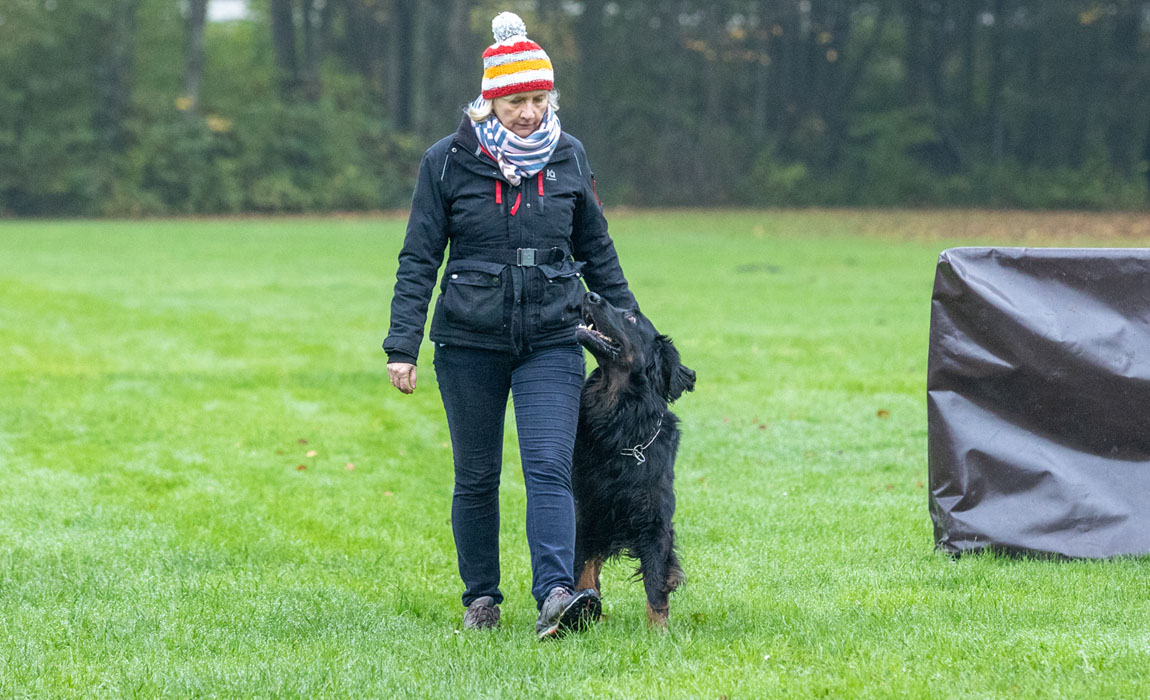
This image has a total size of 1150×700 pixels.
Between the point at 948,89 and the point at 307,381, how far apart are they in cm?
4304

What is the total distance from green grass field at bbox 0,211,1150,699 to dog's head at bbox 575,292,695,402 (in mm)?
900

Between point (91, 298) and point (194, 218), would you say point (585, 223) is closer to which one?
point (91, 298)

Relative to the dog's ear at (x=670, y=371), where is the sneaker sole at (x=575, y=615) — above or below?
below

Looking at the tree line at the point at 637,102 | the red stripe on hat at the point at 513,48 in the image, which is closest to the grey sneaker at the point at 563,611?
the red stripe on hat at the point at 513,48

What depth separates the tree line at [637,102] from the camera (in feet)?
139

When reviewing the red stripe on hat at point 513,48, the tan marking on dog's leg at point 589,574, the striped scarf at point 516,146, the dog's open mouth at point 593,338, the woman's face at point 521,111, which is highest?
the red stripe on hat at point 513,48

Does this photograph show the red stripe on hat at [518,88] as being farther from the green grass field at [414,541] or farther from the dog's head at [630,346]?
the green grass field at [414,541]

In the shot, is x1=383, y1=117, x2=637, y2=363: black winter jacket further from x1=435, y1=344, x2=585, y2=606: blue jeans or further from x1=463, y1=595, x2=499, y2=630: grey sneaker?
x1=463, y1=595, x2=499, y2=630: grey sneaker

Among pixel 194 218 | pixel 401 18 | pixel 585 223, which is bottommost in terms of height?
pixel 194 218

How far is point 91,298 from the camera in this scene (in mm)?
17688

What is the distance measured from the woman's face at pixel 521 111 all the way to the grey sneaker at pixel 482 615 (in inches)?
68.5

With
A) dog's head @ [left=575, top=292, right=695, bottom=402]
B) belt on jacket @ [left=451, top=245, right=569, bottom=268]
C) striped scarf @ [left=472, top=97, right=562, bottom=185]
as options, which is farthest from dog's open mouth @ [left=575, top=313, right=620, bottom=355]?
striped scarf @ [left=472, top=97, right=562, bottom=185]

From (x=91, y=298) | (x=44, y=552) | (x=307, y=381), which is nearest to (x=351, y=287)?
(x=91, y=298)

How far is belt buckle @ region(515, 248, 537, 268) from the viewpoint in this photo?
4547 millimetres
